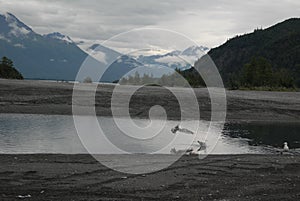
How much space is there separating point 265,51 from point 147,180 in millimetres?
155697

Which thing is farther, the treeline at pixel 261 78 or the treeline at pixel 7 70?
the treeline at pixel 261 78

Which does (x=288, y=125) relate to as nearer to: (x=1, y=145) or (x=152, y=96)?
(x=152, y=96)

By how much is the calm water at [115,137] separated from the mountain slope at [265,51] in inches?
3753

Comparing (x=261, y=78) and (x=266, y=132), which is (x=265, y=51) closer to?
(x=261, y=78)

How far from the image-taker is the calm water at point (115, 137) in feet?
66.5

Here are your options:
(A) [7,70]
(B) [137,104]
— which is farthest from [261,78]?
(B) [137,104]

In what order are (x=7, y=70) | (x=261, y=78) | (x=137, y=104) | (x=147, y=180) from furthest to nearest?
(x=261, y=78) < (x=7, y=70) < (x=137, y=104) < (x=147, y=180)

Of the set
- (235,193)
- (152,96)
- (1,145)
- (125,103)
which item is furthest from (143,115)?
(235,193)

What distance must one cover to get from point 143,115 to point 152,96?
6.41 metres

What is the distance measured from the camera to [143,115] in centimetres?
3484

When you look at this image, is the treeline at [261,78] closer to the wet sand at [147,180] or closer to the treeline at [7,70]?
the treeline at [7,70]

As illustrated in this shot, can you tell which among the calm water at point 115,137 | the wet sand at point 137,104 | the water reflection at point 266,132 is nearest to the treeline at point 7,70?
the wet sand at point 137,104

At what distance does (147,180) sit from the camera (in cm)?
1263

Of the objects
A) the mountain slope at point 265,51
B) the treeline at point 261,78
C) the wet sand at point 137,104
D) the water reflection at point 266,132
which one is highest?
the mountain slope at point 265,51
